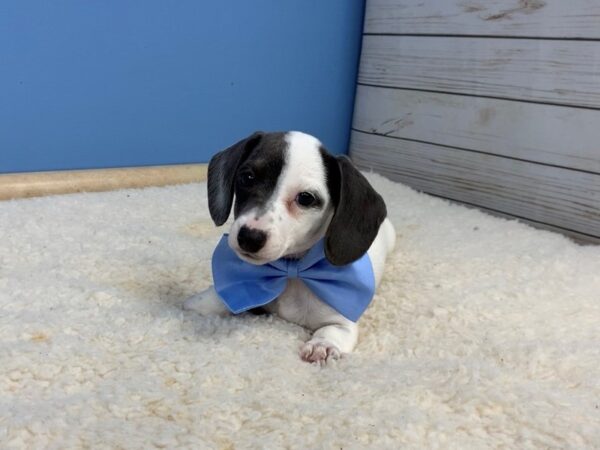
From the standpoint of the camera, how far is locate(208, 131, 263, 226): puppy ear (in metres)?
1.16

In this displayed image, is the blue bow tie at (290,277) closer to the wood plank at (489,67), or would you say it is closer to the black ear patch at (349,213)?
the black ear patch at (349,213)

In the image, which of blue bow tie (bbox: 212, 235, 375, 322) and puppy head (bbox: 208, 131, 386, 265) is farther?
blue bow tie (bbox: 212, 235, 375, 322)

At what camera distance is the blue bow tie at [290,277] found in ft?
3.89

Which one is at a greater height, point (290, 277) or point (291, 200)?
point (291, 200)

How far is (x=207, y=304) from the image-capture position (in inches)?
49.6

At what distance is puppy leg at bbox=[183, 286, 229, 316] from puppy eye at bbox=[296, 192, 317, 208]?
0.97 ft

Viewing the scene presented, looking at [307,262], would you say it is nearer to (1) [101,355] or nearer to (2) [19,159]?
(1) [101,355]

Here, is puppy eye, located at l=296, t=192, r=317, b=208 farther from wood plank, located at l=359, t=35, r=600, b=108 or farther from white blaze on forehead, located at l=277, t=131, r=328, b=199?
wood plank, located at l=359, t=35, r=600, b=108

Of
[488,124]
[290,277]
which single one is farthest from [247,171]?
[488,124]

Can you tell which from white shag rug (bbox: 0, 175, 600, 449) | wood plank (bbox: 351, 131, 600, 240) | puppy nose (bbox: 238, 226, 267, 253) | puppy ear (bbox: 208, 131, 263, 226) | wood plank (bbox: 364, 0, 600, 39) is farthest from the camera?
wood plank (bbox: 351, 131, 600, 240)

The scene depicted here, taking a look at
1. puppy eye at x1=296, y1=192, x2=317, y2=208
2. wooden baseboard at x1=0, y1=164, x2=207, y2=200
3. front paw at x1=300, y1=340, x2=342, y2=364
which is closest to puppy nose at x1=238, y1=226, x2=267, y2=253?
puppy eye at x1=296, y1=192, x2=317, y2=208

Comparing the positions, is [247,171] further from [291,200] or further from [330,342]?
[330,342]

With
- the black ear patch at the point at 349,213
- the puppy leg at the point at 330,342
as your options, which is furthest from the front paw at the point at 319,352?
Answer: the black ear patch at the point at 349,213

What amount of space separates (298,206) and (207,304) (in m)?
0.32
